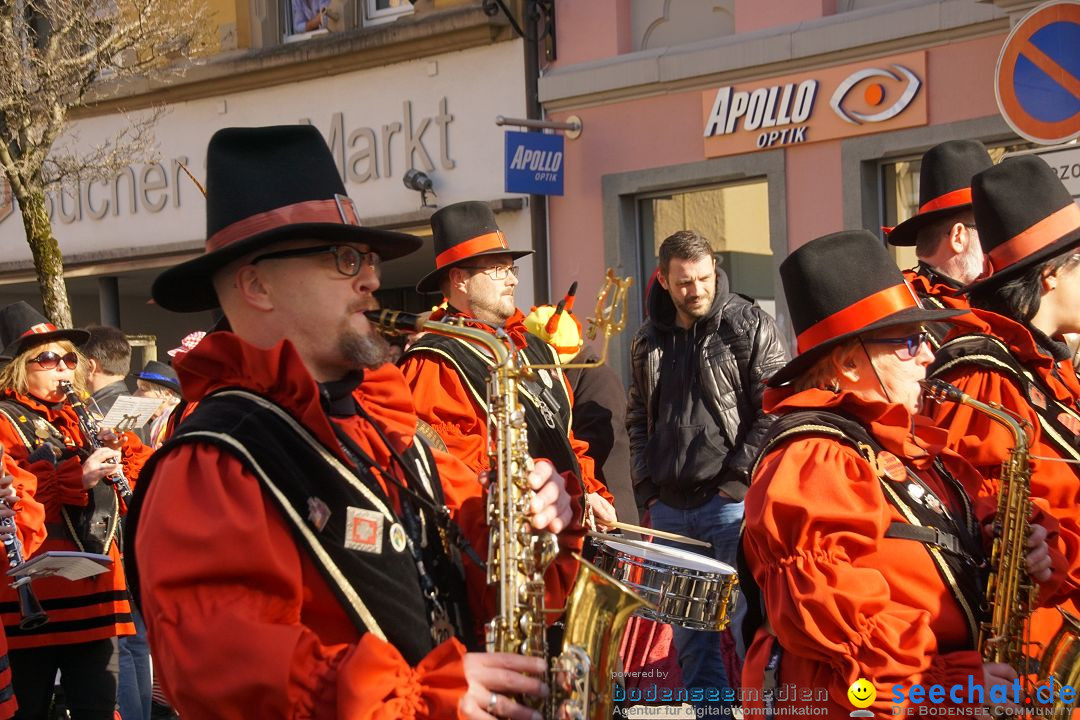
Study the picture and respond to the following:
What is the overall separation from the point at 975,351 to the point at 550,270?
336 inches

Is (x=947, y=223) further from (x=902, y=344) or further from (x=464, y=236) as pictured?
(x=902, y=344)

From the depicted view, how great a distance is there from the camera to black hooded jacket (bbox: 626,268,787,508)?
6.50 m

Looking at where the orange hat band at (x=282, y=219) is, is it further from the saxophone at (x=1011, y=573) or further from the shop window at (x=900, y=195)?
the shop window at (x=900, y=195)

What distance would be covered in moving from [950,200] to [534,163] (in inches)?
266

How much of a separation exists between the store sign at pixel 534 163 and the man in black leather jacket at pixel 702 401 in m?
5.06

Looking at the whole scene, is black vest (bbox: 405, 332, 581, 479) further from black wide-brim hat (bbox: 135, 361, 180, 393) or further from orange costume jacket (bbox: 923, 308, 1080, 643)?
black wide-brim hat (bbox: 135, 361, 180, 393)

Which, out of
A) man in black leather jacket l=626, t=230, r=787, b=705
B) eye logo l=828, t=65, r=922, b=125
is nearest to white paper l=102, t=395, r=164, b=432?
man in black leather jacket l=626, t=230, r=787, b=705

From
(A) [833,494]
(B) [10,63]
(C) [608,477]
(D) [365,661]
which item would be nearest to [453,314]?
(C) [608,477]

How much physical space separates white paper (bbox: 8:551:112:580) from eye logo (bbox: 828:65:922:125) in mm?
6830

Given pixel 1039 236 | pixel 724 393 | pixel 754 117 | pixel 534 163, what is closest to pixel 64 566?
pixel 724 393

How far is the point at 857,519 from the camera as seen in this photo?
3.14m

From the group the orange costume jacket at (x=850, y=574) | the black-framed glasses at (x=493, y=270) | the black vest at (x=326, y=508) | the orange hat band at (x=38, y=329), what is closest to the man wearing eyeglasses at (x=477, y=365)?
the black-framed glasses at (x=493, y=270)

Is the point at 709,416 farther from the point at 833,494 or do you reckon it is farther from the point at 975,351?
the point at 833,494

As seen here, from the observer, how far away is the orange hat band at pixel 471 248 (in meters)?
5.88
